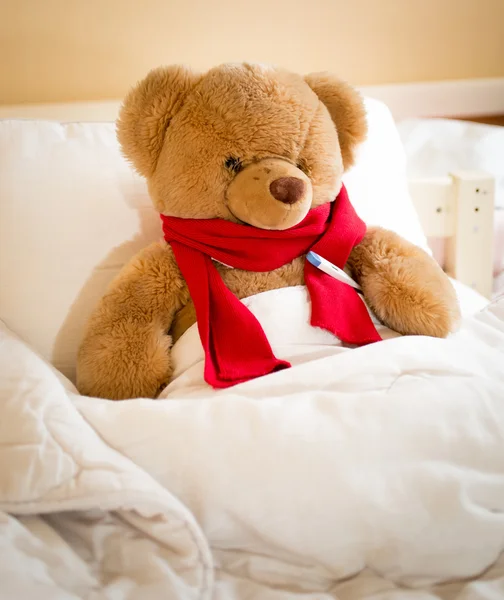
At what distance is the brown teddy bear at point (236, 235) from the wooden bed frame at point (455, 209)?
1.22 feet

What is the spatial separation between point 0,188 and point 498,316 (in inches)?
32.2

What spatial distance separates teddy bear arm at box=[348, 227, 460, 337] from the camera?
815 mm

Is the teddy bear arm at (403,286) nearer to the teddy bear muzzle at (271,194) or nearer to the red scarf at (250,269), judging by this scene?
the red scarf at (250,269)

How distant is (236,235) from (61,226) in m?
0.32

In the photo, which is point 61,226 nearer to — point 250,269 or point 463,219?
point 250,269

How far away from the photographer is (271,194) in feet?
2.44

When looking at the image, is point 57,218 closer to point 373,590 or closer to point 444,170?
point 373,590

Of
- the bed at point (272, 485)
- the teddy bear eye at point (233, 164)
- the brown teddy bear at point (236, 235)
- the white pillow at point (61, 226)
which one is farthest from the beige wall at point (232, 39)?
the bed at point (272, 485)

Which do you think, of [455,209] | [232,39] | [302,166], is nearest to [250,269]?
[302,166]

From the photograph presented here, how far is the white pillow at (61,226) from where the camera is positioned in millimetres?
916

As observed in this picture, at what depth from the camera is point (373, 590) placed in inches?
21.9

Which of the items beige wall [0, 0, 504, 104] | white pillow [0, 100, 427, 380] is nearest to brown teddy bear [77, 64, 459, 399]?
white pillow [0, 100, 427, 380]

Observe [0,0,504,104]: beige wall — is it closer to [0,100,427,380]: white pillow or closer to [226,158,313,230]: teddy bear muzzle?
[0,100,427,380]: white pillow

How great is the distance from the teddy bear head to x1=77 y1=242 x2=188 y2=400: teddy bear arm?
0.10m
